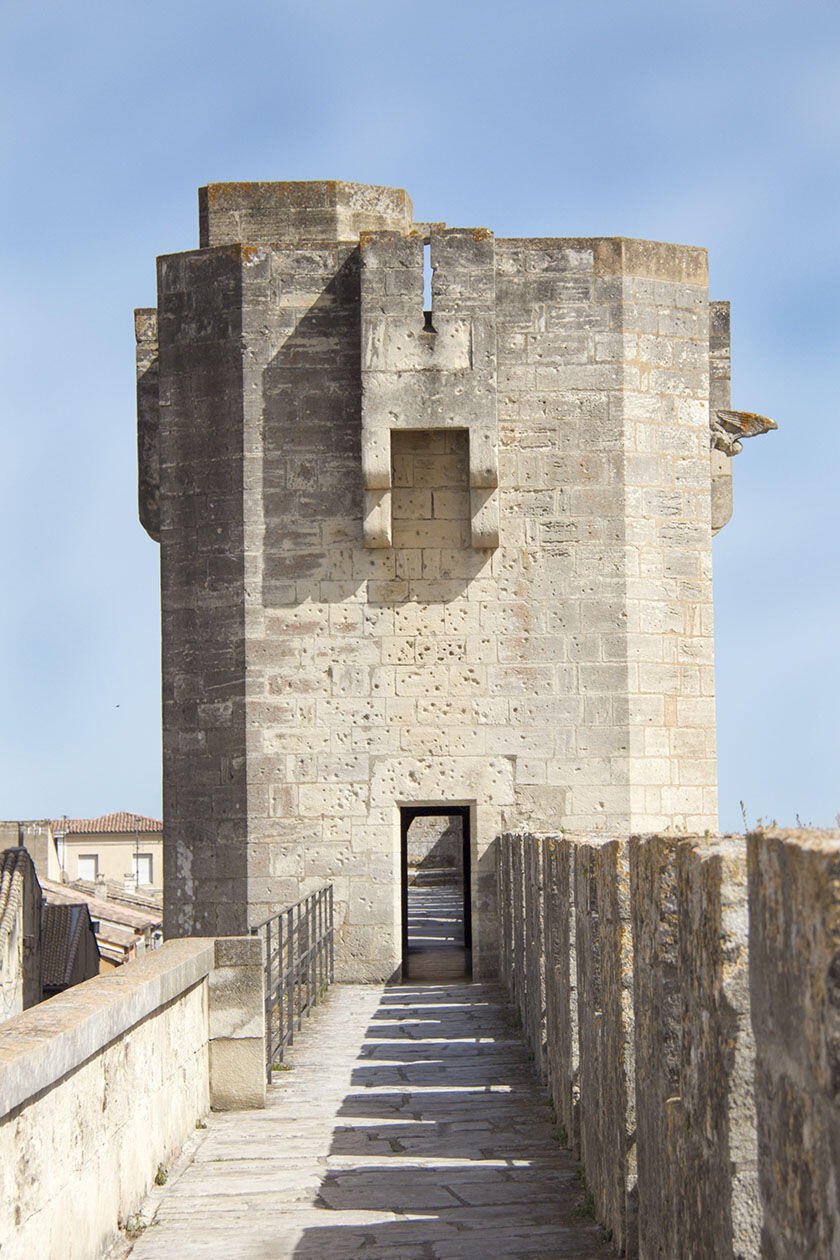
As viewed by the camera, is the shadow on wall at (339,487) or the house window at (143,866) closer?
the shadow on wall at (339,487)

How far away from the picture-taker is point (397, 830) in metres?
11.1

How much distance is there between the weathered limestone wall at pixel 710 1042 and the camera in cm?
196

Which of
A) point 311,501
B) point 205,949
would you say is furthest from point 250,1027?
point 311,501

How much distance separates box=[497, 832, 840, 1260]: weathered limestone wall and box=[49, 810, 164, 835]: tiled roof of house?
50738 mm

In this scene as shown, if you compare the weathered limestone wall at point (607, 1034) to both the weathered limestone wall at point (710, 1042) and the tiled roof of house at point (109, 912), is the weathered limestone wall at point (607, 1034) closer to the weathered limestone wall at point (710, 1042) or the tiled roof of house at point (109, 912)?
the weathered limestone wall at point (710, 1042)

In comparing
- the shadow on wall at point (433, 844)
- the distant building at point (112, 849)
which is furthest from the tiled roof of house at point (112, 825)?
the shadow on wall at point (433, 844)

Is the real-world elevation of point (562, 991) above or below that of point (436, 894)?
above

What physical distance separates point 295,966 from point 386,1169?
9.56 ft

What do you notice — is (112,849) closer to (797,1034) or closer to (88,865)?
(88,865)

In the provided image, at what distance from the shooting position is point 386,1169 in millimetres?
5301

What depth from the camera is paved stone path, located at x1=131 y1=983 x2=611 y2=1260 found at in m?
4.41

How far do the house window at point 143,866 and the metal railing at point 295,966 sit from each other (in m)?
44.2

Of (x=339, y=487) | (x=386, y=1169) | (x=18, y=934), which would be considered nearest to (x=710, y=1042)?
(x=386, y=1169)

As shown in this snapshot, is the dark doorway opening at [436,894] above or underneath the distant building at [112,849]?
above
